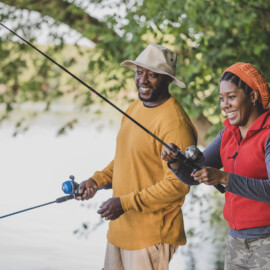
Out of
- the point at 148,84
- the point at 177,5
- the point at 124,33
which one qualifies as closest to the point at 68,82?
the point at 124,33

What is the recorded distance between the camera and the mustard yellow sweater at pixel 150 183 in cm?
246

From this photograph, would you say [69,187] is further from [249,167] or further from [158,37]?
[158,37]

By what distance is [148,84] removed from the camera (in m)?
2.57

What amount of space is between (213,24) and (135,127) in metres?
2.59

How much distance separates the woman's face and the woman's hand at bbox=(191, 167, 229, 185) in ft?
0.76

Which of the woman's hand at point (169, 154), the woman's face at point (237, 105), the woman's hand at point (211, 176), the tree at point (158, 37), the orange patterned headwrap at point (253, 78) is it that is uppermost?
the tree at point (158, 37)

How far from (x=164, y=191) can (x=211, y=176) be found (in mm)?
513

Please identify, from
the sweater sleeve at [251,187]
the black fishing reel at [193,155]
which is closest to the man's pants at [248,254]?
the sweater sleeve at [251,187]

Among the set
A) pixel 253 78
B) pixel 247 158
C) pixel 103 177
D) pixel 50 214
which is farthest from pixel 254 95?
pixel 50 214

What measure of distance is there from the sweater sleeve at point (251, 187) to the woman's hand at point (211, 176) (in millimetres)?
25

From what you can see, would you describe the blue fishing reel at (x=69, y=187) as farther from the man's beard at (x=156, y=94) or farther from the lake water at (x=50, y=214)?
the lake water at (x=50, y=214)

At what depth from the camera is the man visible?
2.47 meters

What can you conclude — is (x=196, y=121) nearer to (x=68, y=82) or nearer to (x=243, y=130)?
(x=68, y=82)

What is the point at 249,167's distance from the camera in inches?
81.4
